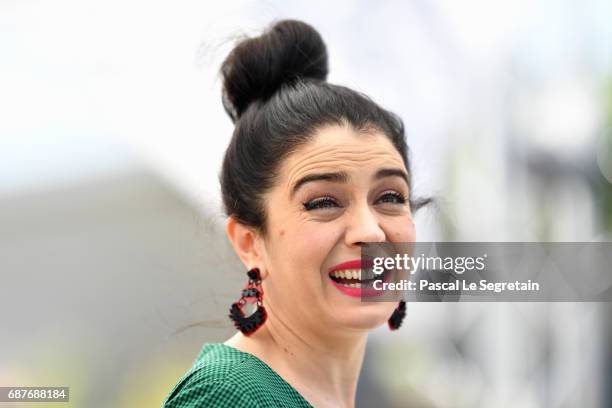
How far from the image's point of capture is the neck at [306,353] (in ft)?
4.75

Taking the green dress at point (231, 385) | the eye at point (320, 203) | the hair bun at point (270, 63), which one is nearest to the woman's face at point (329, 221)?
the eye at point (320, 203)

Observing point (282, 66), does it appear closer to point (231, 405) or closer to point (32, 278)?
point (231, 405)

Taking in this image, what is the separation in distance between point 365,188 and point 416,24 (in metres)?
1.80

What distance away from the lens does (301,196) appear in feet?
4.69

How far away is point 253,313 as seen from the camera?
1487mm

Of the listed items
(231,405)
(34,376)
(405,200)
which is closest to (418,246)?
(405,200)

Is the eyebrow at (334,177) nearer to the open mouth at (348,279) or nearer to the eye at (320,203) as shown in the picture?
the eye at (320,203)

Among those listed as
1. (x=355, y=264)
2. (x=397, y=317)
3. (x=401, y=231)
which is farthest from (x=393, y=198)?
(x=397, y=317)

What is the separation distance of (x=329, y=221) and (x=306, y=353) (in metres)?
0.30

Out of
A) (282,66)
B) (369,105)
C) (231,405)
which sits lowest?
(231,405)

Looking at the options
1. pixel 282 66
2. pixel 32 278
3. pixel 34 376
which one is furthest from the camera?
pixel 32 278

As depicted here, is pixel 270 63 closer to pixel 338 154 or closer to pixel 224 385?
pixel 338 154

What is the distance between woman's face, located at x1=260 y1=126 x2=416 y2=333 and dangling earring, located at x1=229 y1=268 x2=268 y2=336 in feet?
0.08

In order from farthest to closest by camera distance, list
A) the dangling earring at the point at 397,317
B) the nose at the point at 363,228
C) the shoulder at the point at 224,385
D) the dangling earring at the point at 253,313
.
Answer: the dangling earring at the point at 397,317 → the dangling earring at the point at 253,313 → the nose at the point at 363,228 → the shoulder at the point at 224,385
